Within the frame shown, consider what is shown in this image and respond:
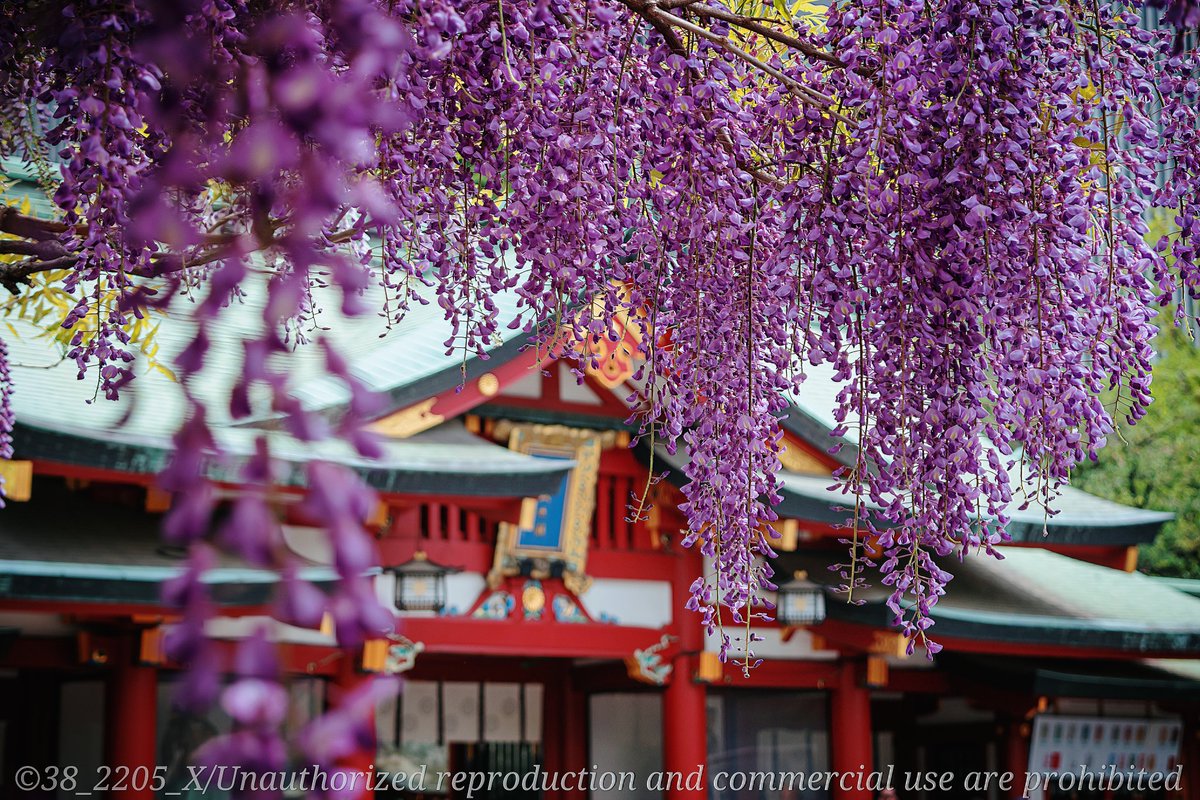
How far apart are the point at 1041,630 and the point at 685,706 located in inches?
102

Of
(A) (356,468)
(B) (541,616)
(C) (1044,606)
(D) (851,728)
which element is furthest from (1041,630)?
(A) (356,468)

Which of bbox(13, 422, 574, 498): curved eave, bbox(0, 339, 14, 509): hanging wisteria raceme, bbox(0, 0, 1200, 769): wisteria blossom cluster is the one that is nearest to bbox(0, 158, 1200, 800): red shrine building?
bbox(13, 422, 574, 498): curved eave

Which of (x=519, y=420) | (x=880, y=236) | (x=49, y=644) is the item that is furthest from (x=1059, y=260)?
(x=49, y=644)

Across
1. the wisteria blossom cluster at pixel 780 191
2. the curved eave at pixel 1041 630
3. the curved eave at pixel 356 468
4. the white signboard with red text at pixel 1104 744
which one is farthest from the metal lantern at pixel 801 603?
the wisteria blossom cluster at pixel 780 191

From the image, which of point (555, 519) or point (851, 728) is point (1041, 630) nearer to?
point (851, 728)

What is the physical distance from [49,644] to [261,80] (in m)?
6.22

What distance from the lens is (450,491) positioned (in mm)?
6793

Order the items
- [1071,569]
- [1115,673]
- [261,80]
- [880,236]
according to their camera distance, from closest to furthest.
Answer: [261,80], [880,236], [1115,673], [1071,569]

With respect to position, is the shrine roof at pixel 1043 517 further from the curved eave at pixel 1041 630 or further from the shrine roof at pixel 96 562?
the shrine roof at pixel 96 562

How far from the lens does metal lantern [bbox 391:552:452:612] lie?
707 centimetres

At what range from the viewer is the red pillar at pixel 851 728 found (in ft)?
28.4

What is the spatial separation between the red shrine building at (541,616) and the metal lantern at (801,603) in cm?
3

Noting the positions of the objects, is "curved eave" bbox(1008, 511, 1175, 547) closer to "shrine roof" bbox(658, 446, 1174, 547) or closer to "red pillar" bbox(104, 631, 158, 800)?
"shrine roof" bbox(658, 446, 1174, 547)

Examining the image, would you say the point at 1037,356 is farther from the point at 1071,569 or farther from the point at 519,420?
the point at 1071,569
